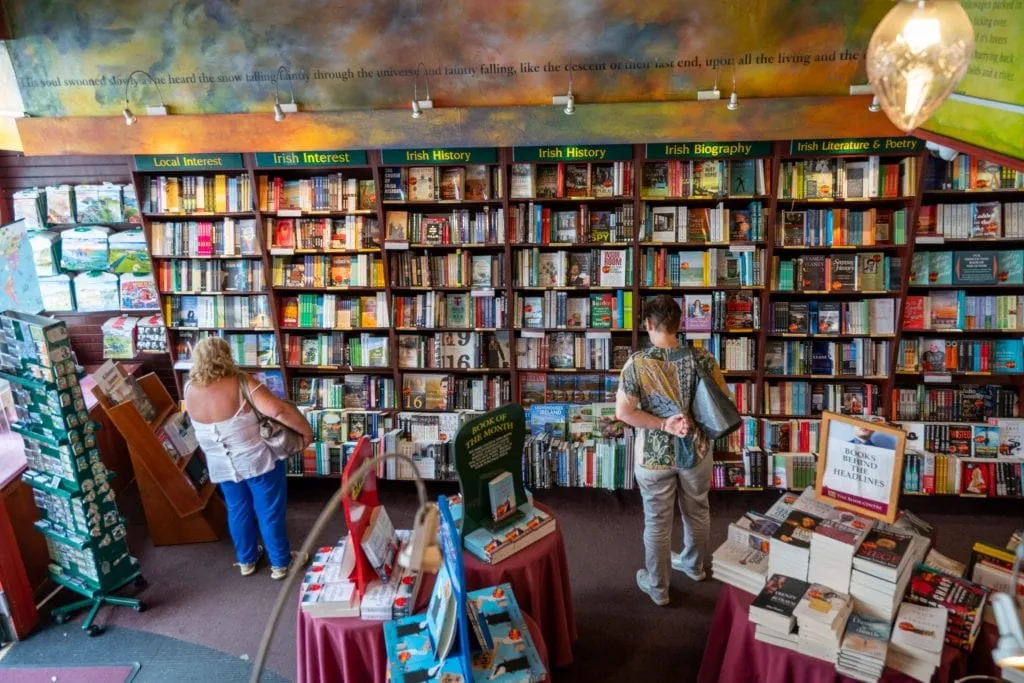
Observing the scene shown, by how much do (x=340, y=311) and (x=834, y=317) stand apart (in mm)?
3519

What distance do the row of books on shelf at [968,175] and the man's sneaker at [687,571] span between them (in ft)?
9.33

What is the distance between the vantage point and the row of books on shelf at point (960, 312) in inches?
198

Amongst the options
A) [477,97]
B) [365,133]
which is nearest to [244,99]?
[365,133]

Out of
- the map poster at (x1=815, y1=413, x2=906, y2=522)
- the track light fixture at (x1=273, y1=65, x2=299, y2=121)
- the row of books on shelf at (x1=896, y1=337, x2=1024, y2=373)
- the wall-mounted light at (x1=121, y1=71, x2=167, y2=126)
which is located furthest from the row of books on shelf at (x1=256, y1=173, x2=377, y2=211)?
the row of books on shelf at (x1=896, y1=337, x2=1024, y2=373)

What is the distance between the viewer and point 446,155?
506 centimetres

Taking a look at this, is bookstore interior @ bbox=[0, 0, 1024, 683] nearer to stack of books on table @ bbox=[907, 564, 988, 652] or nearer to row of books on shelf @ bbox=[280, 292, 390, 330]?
row of books on shelf @ bbox=[280, 292, 390, 330]

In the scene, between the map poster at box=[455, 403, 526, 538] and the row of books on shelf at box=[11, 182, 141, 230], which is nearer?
the map poster at box=[455, 403, 526, 538]

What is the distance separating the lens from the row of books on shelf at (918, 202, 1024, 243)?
4.88 m

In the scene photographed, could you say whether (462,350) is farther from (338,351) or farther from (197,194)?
(197,194)

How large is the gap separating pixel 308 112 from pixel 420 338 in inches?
69.1

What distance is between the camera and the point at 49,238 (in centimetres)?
592

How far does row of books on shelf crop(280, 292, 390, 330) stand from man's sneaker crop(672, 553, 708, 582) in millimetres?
2581

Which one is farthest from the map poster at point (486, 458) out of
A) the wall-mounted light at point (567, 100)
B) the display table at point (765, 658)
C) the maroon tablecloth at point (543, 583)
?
the wall-mounted light at point (567, 100)

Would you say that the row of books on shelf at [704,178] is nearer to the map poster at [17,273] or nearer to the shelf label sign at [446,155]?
the shelf label sign at [446,155]
